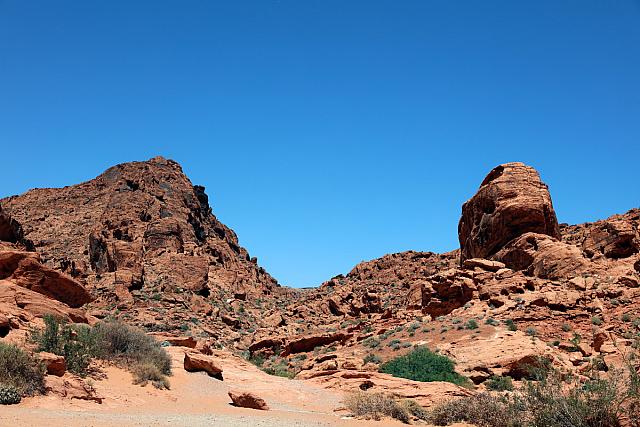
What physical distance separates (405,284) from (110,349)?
43291mm

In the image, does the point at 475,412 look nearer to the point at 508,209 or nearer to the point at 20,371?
the point at 20,371

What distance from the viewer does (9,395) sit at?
11.2 m

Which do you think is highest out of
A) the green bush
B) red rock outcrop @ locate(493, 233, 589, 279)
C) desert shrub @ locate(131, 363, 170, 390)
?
red rock outcrop @ locate(493, 233, 589, 279)

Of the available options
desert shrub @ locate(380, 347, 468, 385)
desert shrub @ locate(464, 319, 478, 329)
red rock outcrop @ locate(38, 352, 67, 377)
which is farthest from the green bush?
red rock outcrop @ locate(38, 352, 67, 377)

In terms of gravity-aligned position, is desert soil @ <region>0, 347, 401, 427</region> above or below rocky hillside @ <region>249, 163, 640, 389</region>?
below

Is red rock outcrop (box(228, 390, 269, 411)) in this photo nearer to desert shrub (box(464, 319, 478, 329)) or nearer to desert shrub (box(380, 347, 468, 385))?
desert shrub (box(380, 347, 468, 385))

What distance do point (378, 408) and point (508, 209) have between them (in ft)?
73.2

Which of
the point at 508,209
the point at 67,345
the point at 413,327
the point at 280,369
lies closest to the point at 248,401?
the point at 67,345

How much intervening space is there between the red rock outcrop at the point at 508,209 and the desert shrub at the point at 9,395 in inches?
1117

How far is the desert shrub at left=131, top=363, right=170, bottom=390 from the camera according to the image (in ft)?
52.5

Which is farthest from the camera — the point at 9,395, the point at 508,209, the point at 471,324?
the point at 508,209

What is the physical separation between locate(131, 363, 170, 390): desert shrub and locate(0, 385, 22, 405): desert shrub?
15.5 ft

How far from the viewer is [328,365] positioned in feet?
80.9

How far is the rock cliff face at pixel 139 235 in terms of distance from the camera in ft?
169
